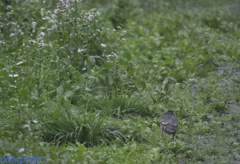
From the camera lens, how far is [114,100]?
14.8ft

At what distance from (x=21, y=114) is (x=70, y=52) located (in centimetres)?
155

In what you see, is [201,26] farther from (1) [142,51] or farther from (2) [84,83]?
(2) [84,83]

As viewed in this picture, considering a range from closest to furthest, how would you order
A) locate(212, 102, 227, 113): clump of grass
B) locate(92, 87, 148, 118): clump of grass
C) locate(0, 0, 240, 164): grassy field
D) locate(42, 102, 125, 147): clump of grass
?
locate(0, 0, 240, 164): grassy field, locate(42, 102, 125, 147): clump of grass, locate(92, 87, 148, 118): clump of grass, locate(212, 102, 227, 113): clump of grass

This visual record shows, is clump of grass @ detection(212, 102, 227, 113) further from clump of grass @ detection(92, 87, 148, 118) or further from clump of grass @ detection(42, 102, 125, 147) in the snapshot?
clump of grass @ detection(42, 102, 125, 147)

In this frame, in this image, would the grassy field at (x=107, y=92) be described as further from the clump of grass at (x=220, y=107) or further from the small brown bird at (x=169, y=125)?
the small brown bird at (x=169, y=125)

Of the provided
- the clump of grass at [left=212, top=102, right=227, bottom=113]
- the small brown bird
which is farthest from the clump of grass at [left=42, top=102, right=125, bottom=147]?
the clump of grass at [left=212, top=102, right=227, bottom=113]

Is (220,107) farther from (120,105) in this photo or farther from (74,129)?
(74,129)

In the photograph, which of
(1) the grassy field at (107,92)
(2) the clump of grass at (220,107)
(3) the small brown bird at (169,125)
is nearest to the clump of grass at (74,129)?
(1) the grassy field at (107,92)

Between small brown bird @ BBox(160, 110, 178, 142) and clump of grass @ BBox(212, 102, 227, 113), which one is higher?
small brown bird @ BBox(160, 110, 178, 142)

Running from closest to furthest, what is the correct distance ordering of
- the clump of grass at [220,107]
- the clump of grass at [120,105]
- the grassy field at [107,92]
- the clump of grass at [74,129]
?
1. the grassy field at [107,92]
2. the clump of grass at [74,129]
3. the clump of grass at [120,105]
4. the clump of grass at [220,107]

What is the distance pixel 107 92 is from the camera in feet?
15.8

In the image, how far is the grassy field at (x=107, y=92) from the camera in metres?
3.56

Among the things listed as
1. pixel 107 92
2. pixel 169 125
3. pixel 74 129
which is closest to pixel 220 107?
pixel 169 125

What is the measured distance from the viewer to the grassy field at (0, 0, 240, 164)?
3557 mm
